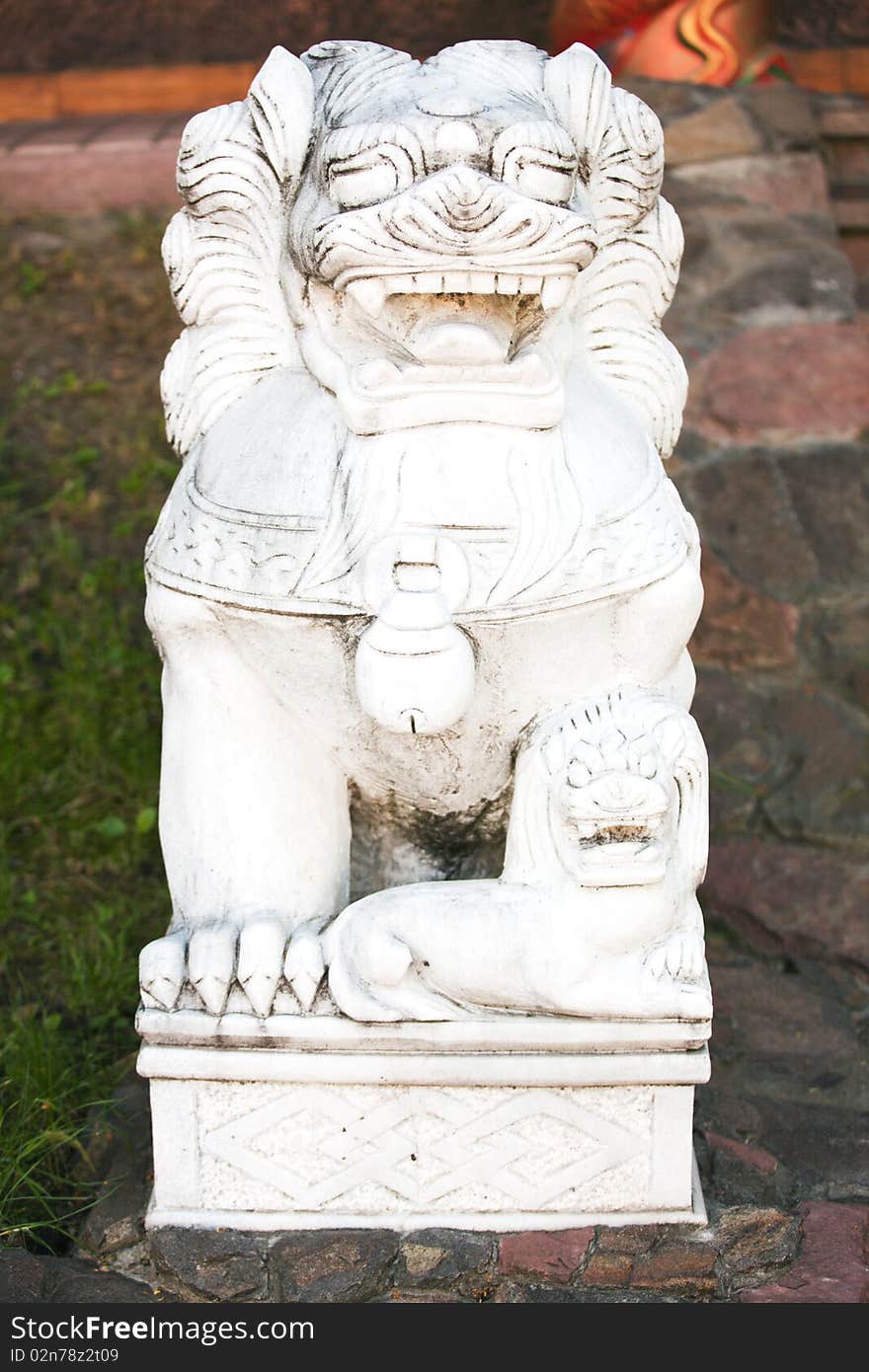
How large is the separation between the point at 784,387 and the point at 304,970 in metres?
2.48

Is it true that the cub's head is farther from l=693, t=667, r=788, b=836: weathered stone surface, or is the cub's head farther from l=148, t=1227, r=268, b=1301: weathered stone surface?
l=693, t=667, r=788, b=836: weathered stone surface

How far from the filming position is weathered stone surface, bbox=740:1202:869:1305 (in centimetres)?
224

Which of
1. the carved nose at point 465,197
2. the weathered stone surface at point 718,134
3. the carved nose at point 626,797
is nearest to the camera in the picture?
the carved nose at point 465,197

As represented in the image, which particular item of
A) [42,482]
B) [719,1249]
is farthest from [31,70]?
[719,1249]

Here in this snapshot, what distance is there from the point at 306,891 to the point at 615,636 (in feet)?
1.59

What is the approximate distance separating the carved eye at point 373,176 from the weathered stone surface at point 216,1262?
1.23 meters

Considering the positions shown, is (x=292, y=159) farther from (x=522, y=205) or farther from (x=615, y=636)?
(x=615, y=636)

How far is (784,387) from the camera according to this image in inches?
165

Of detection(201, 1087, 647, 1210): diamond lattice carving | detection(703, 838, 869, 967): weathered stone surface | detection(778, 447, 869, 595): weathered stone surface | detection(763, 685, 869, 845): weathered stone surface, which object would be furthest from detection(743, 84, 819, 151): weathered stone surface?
detection(201, 1087, 647, 1210): diamond lattice carving

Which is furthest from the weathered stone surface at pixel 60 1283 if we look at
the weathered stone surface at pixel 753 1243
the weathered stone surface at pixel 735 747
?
the weathered stone surface at pixel 735 747

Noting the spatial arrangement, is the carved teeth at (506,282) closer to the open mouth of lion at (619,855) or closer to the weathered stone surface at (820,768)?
the open mouth of lion at (619,855)

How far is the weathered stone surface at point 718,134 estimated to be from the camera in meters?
4.50

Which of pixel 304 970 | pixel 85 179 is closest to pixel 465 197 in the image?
pixel 304 970

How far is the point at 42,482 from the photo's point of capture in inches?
165
